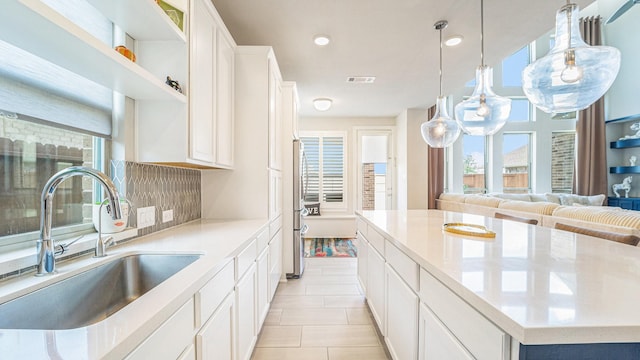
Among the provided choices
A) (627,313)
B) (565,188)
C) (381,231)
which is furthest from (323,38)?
(565,188)

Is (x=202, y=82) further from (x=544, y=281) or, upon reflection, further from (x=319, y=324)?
(x=319, y=324)

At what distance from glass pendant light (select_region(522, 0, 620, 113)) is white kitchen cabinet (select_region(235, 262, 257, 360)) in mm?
2385

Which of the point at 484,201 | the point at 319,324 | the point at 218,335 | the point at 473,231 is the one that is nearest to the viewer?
the point at 218,335

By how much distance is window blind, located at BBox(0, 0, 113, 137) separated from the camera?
0.98 meters

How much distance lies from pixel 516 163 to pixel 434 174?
246 centimetres

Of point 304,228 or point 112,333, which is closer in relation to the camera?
point 112,333

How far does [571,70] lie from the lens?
176 centimetres

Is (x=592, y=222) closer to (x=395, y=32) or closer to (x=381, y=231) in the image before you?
(x=381, y=231)

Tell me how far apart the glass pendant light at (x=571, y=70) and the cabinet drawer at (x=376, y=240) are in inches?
61.5

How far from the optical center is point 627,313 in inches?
24.5

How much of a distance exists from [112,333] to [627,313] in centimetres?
116

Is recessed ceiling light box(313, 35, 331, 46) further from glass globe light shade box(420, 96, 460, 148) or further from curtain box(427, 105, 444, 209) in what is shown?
curtain box(427, 105, 444, 209)

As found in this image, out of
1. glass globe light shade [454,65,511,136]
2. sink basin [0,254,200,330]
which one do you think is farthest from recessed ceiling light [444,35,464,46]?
sink basin [0,254,200,330]

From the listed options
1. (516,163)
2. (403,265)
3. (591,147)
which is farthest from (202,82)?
(591,147)
